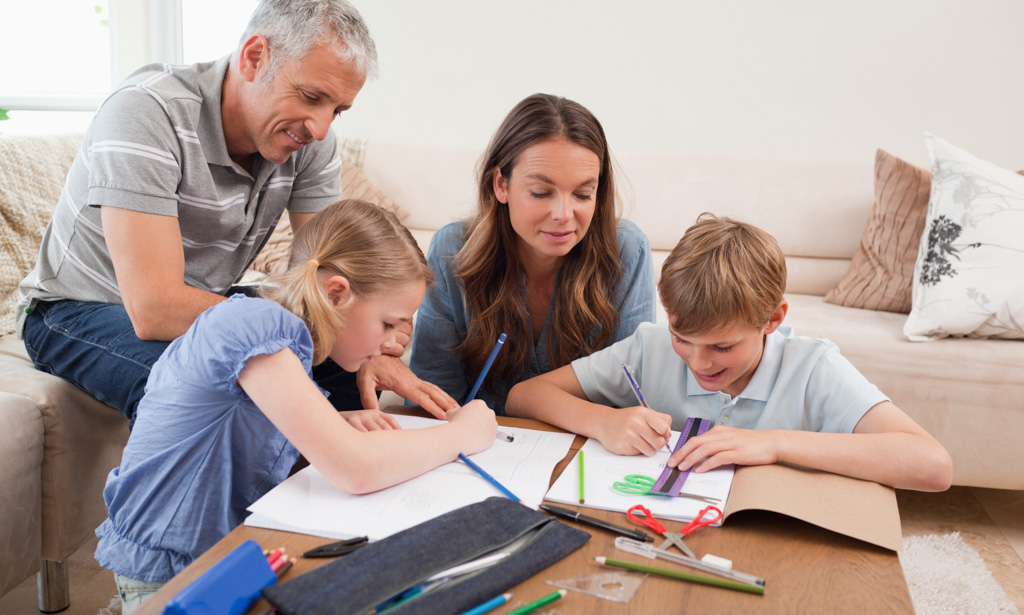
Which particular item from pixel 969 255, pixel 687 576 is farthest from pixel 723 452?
pixel 969 255

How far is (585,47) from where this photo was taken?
10.2ft

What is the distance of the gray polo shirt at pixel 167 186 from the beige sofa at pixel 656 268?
0.23 metres

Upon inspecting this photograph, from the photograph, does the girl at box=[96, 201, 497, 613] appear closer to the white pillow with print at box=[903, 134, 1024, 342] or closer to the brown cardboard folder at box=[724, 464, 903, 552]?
the brown cardboard folder at box=[724, 464, 903, 552]

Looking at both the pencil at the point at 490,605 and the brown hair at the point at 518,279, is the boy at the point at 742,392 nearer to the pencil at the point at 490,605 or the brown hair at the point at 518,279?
the brown hair at the point at 518,279

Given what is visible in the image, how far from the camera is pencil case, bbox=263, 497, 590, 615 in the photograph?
66 centimetres

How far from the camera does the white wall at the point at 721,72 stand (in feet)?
9.39

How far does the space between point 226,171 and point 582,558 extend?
111cm

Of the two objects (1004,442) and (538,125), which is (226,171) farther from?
(1004,442)

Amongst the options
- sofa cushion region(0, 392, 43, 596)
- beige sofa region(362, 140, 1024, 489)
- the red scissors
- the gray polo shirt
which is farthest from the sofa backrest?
the red scissors

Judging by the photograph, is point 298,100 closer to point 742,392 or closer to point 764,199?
point 742,392

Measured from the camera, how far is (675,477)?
974 millimetres

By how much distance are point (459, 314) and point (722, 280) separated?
0.66 metres

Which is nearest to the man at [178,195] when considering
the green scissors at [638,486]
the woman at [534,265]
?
the woman at [534,265]

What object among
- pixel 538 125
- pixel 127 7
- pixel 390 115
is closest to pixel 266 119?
pixel 538 125
